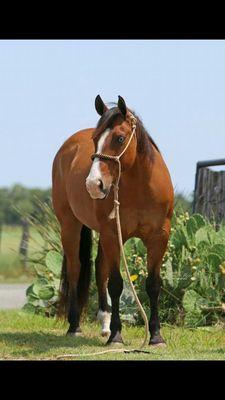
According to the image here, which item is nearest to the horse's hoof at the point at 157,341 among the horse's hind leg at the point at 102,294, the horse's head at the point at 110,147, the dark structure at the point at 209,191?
the horse's hind leg at the point at 102,294

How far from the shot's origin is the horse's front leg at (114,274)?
7547mm

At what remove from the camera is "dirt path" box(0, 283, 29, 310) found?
1281 centimetres

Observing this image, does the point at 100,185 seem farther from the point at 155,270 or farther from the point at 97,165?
the point at 155,270

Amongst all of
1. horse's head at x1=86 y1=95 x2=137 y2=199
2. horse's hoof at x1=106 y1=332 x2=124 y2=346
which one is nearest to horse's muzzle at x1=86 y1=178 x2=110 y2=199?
horse's head at x1=86 y1=95 x2=137 y2=199

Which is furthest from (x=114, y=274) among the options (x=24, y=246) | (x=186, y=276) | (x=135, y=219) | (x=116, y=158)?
(x=24, y=246)

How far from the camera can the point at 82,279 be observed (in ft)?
29.1

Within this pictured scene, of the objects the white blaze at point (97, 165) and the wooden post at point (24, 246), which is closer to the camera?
the white blaze at point (97, 165)

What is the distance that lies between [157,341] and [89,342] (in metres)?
0.71

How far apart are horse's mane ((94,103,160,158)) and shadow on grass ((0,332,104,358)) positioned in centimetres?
170

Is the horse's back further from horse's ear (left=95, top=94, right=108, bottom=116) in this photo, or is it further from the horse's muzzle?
the horse's muzzle

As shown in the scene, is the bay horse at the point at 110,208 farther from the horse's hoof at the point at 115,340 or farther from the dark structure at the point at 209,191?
the dark structure at the point at 209,191

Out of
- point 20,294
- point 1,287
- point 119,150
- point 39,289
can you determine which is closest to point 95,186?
point 119,150

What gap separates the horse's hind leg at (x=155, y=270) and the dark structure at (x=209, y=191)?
2.48 metres
